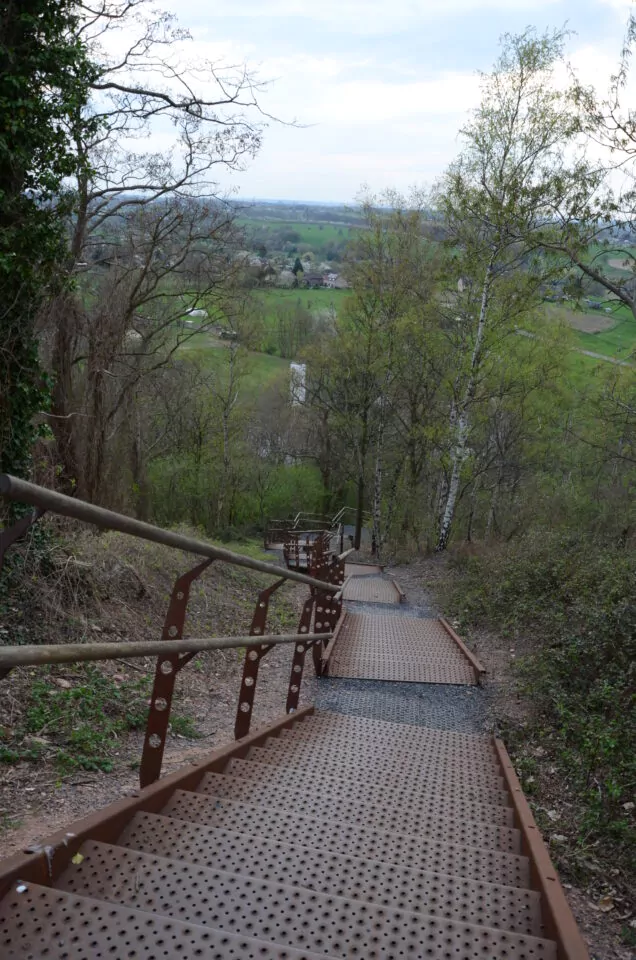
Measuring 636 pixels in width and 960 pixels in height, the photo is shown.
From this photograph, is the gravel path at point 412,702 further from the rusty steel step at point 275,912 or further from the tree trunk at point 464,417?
the tree trunk at point 464,417

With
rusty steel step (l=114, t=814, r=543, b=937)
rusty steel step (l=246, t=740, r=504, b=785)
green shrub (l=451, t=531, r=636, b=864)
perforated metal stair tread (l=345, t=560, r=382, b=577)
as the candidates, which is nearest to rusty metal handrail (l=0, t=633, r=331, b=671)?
rusty steel step (l=114, t=814, r=543, b=937)

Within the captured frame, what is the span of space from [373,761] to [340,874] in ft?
6.63

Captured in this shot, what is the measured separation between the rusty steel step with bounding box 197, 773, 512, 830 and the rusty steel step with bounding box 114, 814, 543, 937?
683 millimetres

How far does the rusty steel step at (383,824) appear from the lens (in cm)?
287

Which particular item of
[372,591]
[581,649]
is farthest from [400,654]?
[372,591]

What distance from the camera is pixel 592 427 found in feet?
104

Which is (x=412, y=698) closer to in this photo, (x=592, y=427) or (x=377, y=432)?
(x=377, y=432)

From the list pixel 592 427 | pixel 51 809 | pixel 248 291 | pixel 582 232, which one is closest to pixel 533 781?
pixel 51 809

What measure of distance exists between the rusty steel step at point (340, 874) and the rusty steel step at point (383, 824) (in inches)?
11.1

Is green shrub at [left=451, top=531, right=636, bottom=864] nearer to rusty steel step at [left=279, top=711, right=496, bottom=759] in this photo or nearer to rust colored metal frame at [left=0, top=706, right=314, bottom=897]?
rusty steel step at [left=279, top=711, right=496, bottom=759]

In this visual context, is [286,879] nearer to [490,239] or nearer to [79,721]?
[79,721]

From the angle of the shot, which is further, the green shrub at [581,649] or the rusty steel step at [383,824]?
the green shrub at [581,649]

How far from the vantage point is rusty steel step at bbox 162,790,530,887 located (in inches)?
109

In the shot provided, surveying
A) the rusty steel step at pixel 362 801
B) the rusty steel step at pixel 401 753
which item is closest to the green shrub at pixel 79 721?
the rusty steel step at pixel 401 753
